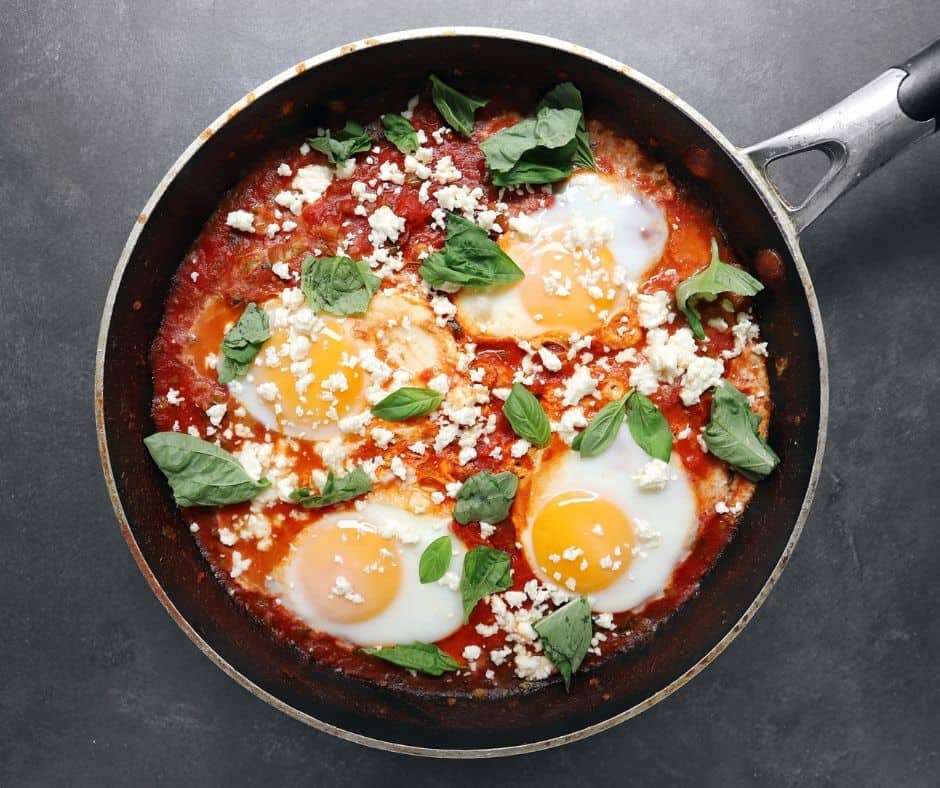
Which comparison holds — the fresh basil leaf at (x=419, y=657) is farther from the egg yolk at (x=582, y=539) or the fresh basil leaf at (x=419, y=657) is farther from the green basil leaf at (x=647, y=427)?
the green basil leaf at (x=647, y=427)

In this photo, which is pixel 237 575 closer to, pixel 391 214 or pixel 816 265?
pixel 391 214

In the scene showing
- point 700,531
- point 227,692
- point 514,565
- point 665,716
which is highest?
point 227,692

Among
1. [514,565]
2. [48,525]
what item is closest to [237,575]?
[48,525]

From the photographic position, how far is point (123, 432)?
2801 millimetres

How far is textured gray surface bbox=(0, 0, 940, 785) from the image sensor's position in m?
2.98

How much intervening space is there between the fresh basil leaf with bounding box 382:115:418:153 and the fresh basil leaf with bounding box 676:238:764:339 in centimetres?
106

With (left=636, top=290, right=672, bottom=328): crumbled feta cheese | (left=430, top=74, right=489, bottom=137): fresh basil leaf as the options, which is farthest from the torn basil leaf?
(left=430, top=74, right=489, bottom=137): fresh basil leaf

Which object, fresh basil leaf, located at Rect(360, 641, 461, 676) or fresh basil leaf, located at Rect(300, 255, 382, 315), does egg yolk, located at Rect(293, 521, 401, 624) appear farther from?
fresh basil leaf, located at Rect(300, 255, 382, 315)

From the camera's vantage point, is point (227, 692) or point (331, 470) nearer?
point (331, 470)

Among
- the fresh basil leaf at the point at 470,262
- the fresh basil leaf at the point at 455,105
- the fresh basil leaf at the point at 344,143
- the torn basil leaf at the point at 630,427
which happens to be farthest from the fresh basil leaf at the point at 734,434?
the fresh basil leaf at the point at 344,143

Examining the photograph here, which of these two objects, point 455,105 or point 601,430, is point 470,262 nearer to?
point 455,105

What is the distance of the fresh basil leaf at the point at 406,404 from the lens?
8.99ft

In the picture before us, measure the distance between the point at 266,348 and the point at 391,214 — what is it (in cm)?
62

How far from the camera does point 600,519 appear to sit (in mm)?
2771
